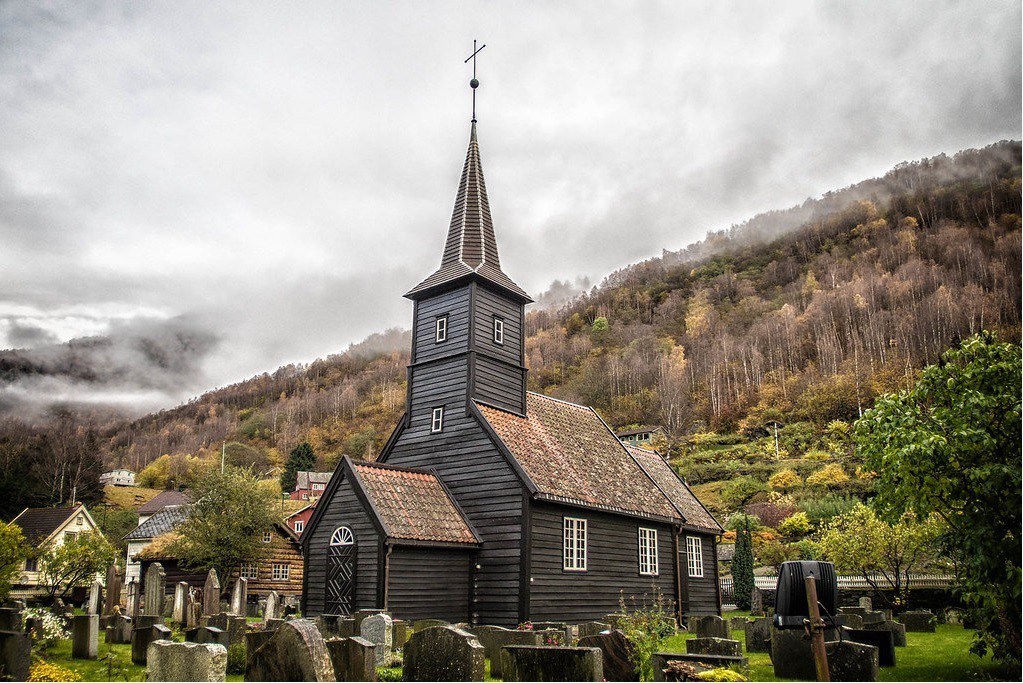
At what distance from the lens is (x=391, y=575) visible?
2059cm

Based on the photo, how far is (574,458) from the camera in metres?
26.8

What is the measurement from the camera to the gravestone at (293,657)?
8586 millimetres

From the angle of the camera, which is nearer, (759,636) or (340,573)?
(759,636)

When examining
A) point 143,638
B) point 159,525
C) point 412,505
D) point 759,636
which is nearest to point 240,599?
point 412,505

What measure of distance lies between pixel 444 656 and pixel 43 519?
2189 inches

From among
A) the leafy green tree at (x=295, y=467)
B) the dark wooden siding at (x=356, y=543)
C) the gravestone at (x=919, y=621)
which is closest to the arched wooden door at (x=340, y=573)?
the dark wooden siding at (x=356, y=543)

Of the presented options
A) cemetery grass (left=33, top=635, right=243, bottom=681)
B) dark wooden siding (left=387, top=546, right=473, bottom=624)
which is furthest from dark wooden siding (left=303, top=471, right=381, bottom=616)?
cemetery grass (left=33, top=635, right=243, bottom=681)

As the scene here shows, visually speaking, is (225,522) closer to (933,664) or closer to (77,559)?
(77,559)

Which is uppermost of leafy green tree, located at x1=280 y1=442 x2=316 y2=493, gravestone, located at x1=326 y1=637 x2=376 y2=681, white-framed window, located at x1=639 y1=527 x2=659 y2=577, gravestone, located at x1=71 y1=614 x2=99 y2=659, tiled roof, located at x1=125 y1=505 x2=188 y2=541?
leafy green tree, located at x1=280 y1=442 x2=316 y2=493

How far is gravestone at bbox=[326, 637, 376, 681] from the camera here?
9.84 m

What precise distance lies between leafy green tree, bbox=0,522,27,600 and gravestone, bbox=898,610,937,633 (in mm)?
26456

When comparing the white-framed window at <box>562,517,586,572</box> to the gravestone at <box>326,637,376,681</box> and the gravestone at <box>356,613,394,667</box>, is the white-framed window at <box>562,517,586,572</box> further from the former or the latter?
the gravestone at <box>326,637,376,681</box>

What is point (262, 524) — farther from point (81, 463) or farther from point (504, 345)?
point (81, 463)

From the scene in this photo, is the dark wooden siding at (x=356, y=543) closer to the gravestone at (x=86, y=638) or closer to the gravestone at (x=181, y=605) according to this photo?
the gravestone at (x=181, y=605)
